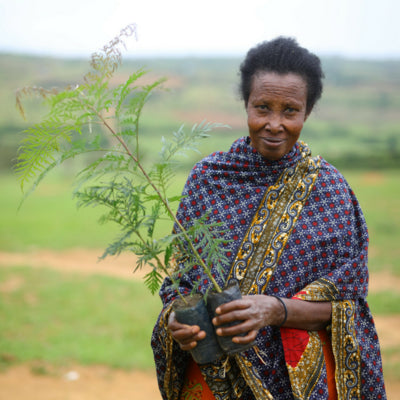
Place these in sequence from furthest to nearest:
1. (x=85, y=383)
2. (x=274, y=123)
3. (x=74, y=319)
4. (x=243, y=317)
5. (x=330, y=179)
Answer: (x=74, y=319) → (x=85, y=383) → (x=330, y=179) → (x=274, y=123) → (x=243, y=317)

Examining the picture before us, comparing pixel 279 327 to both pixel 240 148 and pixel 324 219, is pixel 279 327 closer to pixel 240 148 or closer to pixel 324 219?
pixel 324 219

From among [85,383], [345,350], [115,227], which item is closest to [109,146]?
[345,350]

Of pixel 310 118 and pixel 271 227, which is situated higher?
pixel 271 227

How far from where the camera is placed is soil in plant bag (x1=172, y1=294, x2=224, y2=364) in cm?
172

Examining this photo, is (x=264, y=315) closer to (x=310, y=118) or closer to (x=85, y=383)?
(x=85, y=383)

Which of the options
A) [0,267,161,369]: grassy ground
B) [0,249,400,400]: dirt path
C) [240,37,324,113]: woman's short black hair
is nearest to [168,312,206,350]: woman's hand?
[240,37,324,113]: woman's short black hair

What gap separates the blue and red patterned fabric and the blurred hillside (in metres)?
18.6

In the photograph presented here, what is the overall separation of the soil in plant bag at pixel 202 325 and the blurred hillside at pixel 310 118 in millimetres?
19001

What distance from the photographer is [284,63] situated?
204cm

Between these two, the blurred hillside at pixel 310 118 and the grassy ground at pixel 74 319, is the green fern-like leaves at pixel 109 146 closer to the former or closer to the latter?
the grassy ground at pixel 74 319

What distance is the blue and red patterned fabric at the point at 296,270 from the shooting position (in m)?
1.99

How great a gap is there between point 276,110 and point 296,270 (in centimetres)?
67

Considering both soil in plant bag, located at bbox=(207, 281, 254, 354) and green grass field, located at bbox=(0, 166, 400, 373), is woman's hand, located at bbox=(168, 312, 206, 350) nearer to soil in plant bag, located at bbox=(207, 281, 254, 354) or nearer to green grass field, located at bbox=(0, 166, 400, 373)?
soil in plant bag, located at bbox=(207, 281, 254, 354)

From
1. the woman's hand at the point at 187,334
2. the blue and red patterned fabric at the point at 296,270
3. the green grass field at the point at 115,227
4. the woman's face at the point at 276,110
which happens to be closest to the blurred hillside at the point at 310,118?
the green grass field at the point at 115,227
